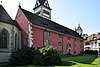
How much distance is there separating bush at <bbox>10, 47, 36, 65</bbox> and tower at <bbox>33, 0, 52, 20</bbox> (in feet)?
103

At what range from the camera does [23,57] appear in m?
24.9

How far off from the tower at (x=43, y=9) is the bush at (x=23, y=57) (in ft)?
103

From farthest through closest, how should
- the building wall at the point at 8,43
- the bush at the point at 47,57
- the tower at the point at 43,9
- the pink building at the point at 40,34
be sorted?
the tower at the point at 43,9 → the pink building at the point at 40,34 → the building wall at the point at 8,43 → the bush at the point at 47,57

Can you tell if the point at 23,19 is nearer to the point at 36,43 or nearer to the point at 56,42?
the point at 36,43

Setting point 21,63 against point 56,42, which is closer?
point 21,63

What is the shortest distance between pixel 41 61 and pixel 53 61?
68.7 inches

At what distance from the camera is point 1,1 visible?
2939 centimetres

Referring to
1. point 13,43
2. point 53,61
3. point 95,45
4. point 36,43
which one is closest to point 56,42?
point 36,43

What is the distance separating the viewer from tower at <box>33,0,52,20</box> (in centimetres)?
5662

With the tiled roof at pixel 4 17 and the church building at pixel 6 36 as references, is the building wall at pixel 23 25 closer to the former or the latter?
the church building at pixel 6 36

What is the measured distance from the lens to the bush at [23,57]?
2478 cm

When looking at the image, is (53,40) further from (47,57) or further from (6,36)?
(47,57)

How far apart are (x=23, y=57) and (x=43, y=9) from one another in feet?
113

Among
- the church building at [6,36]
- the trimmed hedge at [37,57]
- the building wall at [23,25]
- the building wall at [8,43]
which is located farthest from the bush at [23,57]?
the building wall at [23,25]
